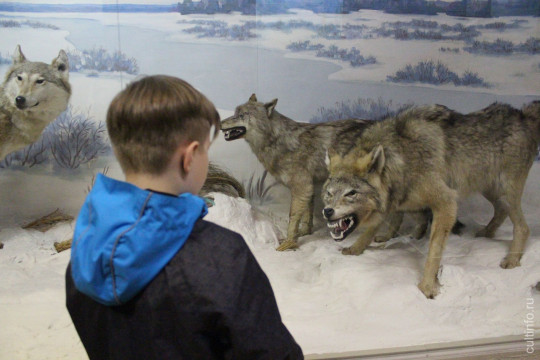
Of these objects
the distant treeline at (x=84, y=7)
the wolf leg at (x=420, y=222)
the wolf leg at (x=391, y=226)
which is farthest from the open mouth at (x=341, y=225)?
the distant treeline at (x=84, y=7)

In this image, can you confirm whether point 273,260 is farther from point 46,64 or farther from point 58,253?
point 46,64

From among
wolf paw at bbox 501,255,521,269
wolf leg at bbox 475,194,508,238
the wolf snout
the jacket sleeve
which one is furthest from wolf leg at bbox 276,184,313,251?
the jacket sleeve

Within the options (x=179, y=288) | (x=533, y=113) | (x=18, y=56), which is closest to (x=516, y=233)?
(x=533, y=113)

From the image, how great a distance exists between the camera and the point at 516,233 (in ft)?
8.89

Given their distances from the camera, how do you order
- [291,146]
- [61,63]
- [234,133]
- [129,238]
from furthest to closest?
[291,146] → [234,133] → [61,63] → [129,238]

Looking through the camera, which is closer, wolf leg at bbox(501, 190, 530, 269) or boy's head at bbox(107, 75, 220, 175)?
boy's head at bbox(107, 75, 220, 175)

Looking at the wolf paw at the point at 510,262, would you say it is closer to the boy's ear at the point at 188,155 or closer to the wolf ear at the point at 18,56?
the boy's ear at the point at 188,155

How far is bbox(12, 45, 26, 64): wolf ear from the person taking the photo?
2820 mm

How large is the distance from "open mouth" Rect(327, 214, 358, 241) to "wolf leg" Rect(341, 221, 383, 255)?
0.31 meters

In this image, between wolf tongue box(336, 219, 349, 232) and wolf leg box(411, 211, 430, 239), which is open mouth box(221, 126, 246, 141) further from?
wolf leg box(411, 211, 430, 239)

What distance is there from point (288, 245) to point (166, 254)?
208cm

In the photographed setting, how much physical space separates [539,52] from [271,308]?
7.26 feet

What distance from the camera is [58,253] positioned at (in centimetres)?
298

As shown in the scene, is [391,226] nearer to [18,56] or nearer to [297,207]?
[297,207]
